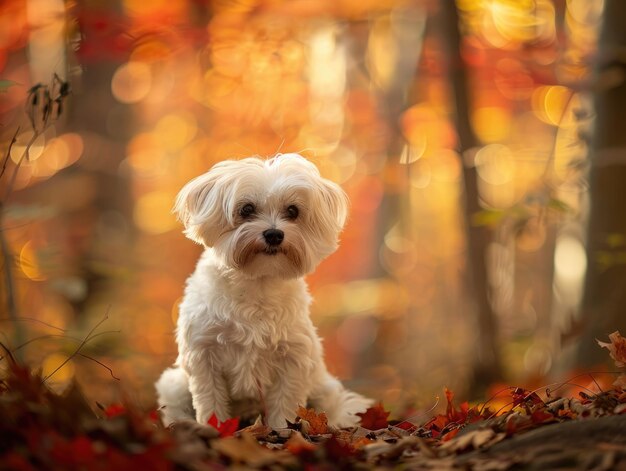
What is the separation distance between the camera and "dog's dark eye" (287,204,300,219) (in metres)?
3.99

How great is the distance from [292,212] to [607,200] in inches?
108

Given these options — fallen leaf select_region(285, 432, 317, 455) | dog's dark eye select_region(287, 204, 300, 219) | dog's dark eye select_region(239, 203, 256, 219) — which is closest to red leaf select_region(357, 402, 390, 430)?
fallen leaf select_region(285, 432, 317, 455)

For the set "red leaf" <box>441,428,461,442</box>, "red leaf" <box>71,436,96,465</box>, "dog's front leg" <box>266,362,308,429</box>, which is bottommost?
"red leaf" <box>71,436,96,465</box>

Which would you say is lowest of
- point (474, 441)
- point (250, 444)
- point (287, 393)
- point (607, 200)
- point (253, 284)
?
point (474, 441)

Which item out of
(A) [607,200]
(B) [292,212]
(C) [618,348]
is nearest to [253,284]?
(B) [292,212]

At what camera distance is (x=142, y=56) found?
952cm

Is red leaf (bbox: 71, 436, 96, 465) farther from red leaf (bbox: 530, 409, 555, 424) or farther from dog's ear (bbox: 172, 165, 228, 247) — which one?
dog's ear (bbox: 172, 165, 228, 247)

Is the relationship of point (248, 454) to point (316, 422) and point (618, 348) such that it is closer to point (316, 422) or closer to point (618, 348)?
point (316, 422)

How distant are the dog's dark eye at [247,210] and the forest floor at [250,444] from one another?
1.20m

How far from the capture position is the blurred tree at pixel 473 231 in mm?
6586

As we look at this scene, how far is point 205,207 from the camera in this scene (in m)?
4.02

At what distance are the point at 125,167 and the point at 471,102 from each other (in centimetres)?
745

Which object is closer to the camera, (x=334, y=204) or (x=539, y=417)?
(x=539, y=417)

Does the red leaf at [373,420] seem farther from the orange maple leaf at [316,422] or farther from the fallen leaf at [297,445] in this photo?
the fallen leaf at [297,445]
